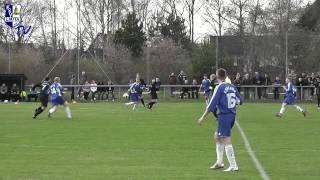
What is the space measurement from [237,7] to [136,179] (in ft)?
161

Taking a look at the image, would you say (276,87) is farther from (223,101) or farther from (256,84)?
(223,101)

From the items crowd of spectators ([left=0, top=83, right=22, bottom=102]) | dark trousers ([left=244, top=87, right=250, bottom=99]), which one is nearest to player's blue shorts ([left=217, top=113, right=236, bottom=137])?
dark trousers ([left=244, top=87, right=250, bottom=99])

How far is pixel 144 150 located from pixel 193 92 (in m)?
31.5

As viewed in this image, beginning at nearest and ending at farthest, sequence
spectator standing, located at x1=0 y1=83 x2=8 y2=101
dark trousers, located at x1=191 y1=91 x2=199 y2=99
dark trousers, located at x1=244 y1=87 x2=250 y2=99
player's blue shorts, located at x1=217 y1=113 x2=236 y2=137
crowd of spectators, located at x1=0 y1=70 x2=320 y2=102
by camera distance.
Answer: player's blue shorts, located at x1=217 y1=113 x2=236 y2=137 → crowd of spectators, located at x1=0 y1=70 x2=320 y2=102 → dark trousers, located at x1=244 y1=87 x2=250 y2=99 → spectator standing, located at x1=0 y1=83 x2=8 y2=101 → dark trousers, located at x1=191 y1=91 x2=199 y2=99

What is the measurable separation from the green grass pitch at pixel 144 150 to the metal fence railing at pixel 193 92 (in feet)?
62.7

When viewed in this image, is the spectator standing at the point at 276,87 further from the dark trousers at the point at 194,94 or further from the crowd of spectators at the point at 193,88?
the dark trousers at the point at 194,94

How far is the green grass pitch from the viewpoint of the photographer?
11.9m

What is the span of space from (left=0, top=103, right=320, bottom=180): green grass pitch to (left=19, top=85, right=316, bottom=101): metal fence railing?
19114 mm

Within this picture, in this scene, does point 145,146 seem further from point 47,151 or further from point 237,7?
point 237,7

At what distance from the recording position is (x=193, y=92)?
4697cm

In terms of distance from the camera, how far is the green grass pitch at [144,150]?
1191cm

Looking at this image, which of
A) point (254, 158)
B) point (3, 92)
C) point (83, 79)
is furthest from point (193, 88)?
point (254, 158)

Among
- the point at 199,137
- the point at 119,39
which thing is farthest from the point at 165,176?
the point at 119,39

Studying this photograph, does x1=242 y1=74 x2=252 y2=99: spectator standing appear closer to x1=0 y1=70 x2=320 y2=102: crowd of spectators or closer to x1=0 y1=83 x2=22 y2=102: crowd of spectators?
x1=0 y1=70 x2=320 y2=102: crowd of spectators
